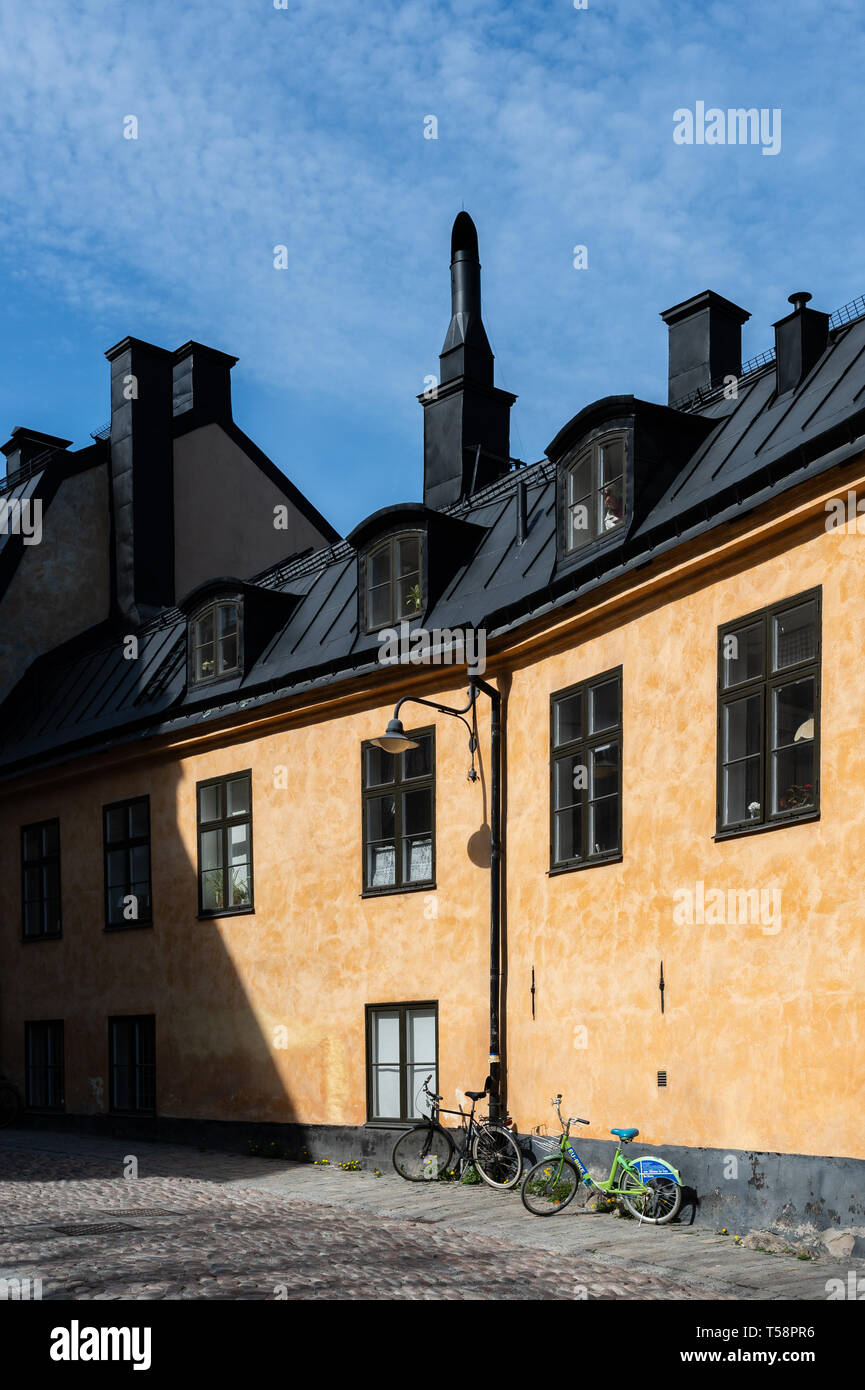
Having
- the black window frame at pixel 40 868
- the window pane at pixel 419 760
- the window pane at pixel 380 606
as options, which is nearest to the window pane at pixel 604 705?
the window pane at pixel 419 760

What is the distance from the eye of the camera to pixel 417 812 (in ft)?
54.7

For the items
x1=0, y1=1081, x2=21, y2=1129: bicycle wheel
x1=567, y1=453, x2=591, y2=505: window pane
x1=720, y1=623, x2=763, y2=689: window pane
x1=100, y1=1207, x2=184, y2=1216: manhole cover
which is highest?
x1=567, y1=453, x2=591, y2=505: window pane

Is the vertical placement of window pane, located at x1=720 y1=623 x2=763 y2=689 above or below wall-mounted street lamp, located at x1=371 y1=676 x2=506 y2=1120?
above

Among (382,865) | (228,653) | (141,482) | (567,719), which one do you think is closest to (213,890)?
(228,653)

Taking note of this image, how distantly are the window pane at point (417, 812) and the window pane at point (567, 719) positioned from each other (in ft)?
6.93

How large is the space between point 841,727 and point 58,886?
14234mm

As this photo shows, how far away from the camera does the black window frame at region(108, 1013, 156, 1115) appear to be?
66.5ft

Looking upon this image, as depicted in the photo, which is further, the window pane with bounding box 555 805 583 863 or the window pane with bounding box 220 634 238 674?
the window pane with bounding box 220 634 238 674

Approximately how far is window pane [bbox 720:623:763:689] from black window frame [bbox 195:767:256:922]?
8.19 m

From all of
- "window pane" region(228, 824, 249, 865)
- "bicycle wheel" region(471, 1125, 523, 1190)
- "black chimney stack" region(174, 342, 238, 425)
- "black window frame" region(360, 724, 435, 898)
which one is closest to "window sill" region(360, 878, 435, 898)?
"black window frame" region(360, 724, 435, 898)

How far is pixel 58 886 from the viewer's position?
2233 centimetres

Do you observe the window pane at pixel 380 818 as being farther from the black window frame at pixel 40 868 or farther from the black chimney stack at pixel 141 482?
the black chimney stack at pixel 141 482

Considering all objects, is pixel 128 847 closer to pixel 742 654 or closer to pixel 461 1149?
pixel 461 1149

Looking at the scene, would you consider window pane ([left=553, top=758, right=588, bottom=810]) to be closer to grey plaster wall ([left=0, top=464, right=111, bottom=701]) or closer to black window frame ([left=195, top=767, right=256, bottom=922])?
black window frame ([left=195, top=767, right=256, bottom=922])
